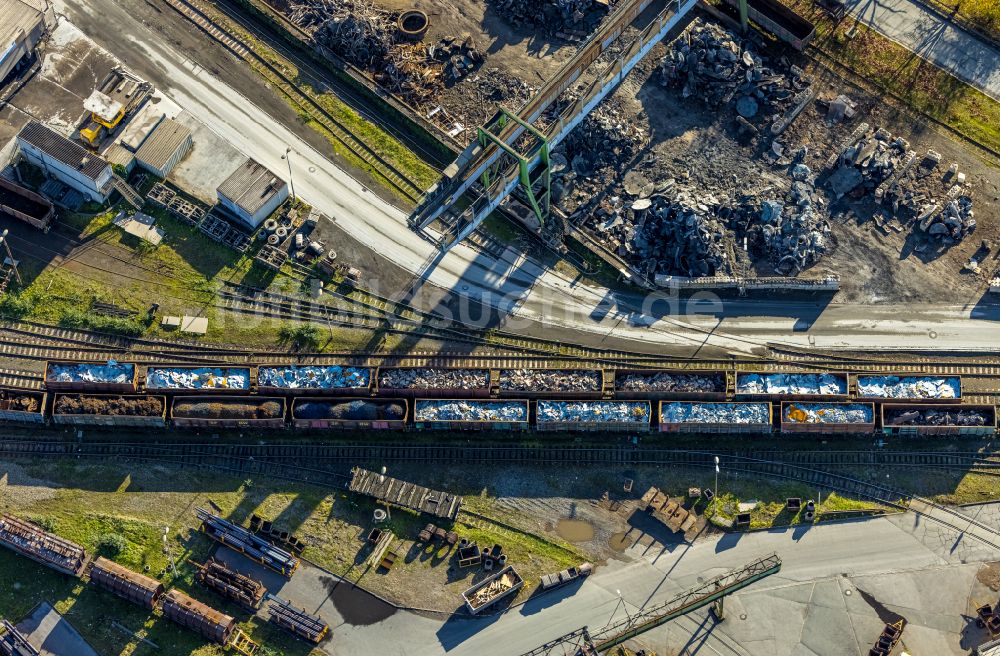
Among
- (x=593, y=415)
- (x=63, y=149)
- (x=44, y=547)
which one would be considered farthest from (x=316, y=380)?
(x=63, y=149)

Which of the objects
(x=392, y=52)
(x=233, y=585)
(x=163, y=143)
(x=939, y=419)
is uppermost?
(x=939, y=419)

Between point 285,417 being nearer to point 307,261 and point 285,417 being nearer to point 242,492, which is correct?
point 242,492

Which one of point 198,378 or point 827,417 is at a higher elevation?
point 827,417

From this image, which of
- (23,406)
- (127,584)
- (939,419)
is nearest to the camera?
(127,584)

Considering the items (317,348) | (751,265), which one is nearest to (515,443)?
(317,348)

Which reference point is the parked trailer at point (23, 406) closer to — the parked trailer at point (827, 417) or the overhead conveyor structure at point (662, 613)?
the overhead conveyor structure at point (662, 613)

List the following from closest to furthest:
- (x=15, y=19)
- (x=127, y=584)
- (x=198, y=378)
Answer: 1. (x=127, y=584)
2. (x=198, y=378)
3. (x=15, y=19)

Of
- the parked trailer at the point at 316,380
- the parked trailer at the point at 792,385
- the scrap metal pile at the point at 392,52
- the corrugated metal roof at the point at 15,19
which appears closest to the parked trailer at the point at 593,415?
the parked trailer at the point at 792,385

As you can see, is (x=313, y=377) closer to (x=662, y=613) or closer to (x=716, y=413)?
(x=716, y=413)
